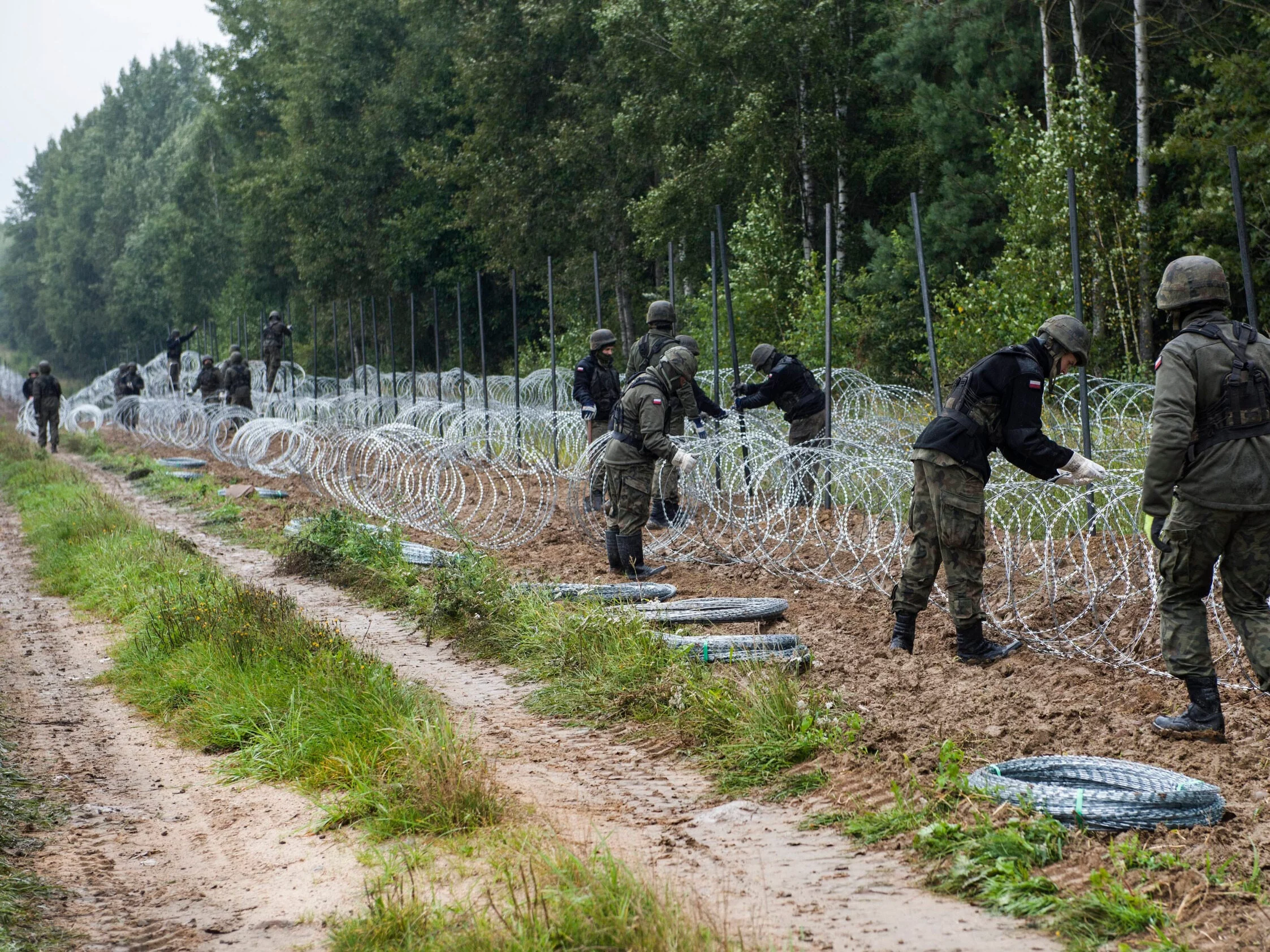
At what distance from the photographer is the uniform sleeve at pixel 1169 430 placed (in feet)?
18.0

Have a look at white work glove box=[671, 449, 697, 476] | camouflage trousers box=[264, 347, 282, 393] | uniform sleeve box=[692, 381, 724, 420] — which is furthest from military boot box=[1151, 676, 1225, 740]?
camouflage trousers box=[264, 347, 282, 393]

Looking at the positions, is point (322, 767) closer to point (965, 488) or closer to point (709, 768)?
point (709, 768)

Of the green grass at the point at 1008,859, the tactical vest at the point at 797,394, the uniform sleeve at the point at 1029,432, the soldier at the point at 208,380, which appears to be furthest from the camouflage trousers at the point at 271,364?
the green grass at the point at 1008,859

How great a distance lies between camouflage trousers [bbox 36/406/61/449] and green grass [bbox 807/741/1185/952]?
85.3ft

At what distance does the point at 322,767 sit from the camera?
19.2 ft

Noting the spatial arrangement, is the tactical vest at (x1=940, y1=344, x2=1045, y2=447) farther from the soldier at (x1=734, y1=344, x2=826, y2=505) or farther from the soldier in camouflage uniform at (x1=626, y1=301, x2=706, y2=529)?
the soldier at (x1=734, y1=344, x2=826, y2=505)

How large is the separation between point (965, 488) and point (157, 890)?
4.45 m

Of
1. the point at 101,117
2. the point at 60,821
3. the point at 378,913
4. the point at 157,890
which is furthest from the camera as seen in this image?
the point at 101,117

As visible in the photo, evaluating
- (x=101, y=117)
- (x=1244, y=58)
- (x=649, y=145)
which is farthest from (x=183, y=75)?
(x=1244, y=58)

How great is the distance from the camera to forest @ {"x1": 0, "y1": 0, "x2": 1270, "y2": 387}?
2003 cm

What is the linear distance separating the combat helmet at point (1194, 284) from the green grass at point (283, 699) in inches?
141

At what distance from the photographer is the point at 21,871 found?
4.96 meters

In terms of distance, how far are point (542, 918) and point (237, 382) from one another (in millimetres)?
22825

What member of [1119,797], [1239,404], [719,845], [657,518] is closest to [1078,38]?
[657,518]
